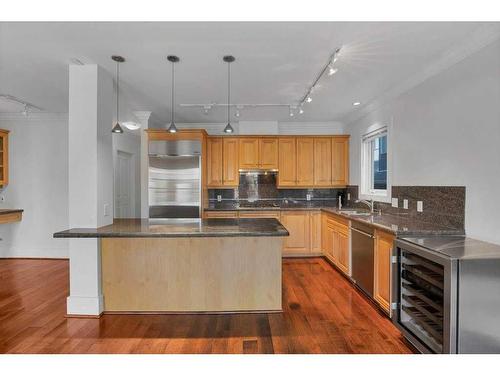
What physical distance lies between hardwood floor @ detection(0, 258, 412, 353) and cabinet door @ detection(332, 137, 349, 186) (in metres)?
2.43

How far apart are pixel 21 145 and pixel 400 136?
239 inches

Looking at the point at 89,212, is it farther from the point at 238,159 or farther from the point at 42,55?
the point at 238,159

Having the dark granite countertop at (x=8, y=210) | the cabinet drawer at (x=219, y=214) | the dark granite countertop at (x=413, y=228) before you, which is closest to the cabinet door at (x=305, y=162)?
the cabinet drawer at (x=219, y=214)

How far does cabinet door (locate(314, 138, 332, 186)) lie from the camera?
5.38 m

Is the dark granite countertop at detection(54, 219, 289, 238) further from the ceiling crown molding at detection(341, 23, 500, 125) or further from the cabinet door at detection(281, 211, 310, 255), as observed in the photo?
the ceiling crown molding at detection(341, 23, 500, 125)

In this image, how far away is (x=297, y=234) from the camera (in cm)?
505

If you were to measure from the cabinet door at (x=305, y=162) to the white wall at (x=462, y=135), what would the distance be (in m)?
1.86

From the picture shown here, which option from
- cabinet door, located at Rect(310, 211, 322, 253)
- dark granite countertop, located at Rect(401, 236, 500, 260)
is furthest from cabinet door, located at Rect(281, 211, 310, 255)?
dark granite countertop, located at Rect(401, 236, 500, 260)

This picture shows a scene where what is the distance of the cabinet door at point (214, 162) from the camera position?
17.5 feet

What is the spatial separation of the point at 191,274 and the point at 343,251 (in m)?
2.25

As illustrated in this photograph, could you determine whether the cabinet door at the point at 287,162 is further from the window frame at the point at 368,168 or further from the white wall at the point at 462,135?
the white wall at the point at 462,135

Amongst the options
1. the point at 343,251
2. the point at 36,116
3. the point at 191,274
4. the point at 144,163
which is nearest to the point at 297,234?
the point at 343,251

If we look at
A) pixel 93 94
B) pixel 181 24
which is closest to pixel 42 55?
pixel 93 94

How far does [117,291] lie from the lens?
290cm
